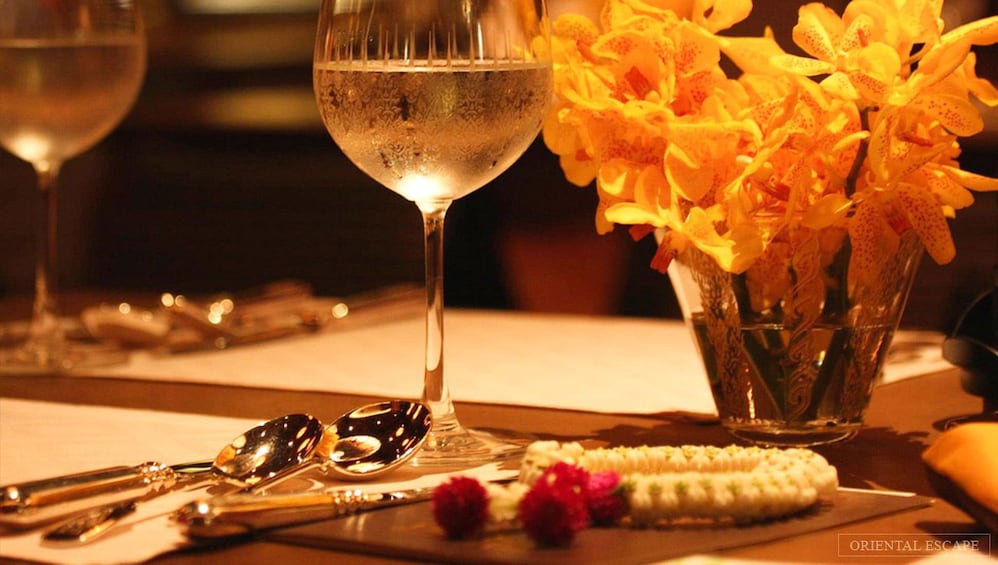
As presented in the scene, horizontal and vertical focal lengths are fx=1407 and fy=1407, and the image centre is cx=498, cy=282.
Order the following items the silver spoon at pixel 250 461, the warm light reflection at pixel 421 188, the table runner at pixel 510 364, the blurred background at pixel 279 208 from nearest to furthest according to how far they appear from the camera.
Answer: the silver spoon at pixel 250 461
the warm light reflection at pixel 421 188
the table runner at pixel 510 364
the blurred background at pixel 279 208

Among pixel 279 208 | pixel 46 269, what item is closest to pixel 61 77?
pixel 46 269

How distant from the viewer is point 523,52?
2.64ft

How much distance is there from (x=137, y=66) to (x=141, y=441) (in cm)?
43

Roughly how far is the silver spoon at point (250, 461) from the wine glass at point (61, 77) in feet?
1.48

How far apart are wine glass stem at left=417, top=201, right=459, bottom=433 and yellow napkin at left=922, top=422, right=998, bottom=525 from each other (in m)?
0.28

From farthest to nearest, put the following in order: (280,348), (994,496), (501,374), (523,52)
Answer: (280,348), (501,374), (523,52), (994,496)

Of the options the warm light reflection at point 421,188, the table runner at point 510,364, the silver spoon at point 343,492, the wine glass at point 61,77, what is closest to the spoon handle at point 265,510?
the silver spoon at point 343,492

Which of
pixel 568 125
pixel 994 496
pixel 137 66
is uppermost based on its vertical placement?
pixel 137 66

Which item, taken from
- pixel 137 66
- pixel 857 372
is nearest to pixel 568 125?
pixel 857 372

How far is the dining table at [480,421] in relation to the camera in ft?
2.00

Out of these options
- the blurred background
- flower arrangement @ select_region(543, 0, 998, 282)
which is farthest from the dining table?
the blurred background

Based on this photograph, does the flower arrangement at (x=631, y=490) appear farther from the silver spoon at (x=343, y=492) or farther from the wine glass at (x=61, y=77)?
the wine glass at (x=61, y=77)

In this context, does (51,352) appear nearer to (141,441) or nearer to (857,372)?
(141,441)

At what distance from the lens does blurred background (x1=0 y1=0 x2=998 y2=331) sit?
8.36 ft
